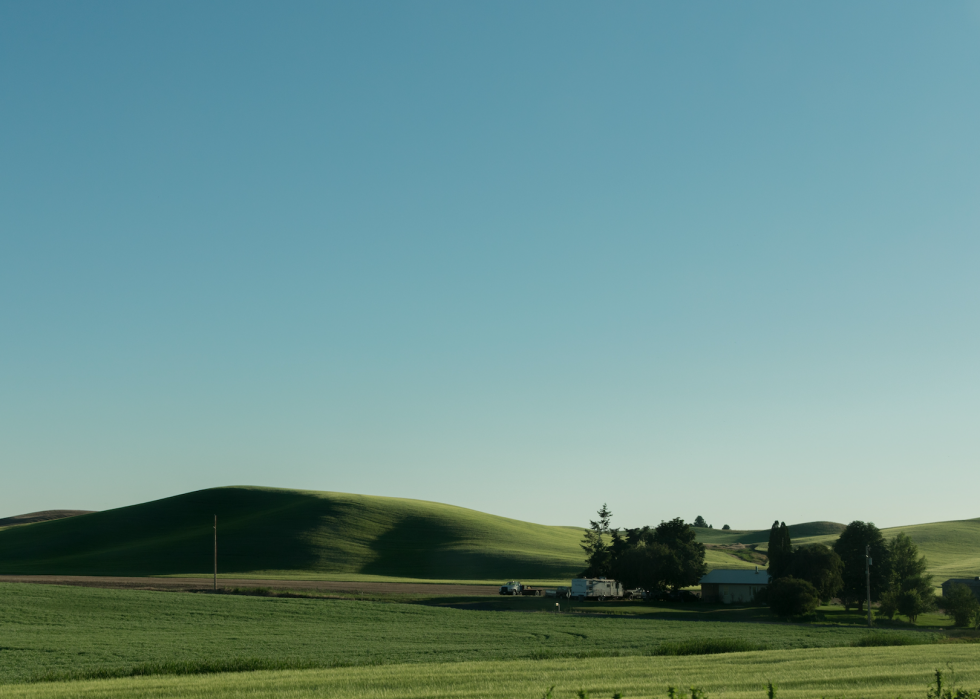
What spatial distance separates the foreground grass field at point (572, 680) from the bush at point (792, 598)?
37.2 meters

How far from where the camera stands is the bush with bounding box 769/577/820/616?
216ft

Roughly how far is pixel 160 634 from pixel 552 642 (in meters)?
20.6

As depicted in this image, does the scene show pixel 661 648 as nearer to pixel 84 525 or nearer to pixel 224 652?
pixel 224 652

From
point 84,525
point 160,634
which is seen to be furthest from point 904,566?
point 84,525

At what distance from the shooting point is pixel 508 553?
12975cm

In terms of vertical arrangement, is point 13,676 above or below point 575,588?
above

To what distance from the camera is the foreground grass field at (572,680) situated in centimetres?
2047

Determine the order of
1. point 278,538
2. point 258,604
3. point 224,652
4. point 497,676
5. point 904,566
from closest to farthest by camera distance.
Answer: point 497,676 < point 224,652 < point 258,604 < point 904,566 < point 278,538

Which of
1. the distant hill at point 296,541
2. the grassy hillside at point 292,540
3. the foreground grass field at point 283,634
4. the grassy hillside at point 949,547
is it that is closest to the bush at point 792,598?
the foreground grass field at point 283,634

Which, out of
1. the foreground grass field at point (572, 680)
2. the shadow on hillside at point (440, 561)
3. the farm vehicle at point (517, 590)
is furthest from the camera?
the shadow on hillside at point (440, 561)

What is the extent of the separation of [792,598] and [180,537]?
4223 inches

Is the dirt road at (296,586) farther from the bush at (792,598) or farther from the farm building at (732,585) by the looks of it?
the bush at (792,598)

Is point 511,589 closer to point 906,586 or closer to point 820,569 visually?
point 820,569

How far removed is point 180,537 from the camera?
140375 millimetres
